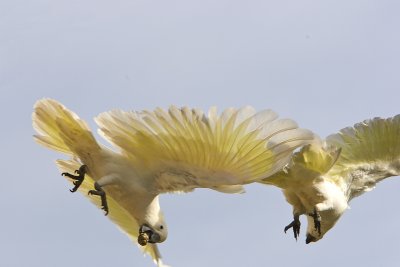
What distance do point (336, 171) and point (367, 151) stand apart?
534 millimetres

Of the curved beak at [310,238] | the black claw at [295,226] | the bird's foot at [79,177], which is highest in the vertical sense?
the bird's foot at [79,177]

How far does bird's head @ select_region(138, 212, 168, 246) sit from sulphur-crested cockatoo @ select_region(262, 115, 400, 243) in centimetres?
139

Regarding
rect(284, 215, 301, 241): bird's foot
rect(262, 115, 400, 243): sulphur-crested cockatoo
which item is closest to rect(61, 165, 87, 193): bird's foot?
rect(262, 115, 400, 243): sulphur-crested cockatoo

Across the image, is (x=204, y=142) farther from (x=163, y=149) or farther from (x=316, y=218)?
(x=316, y=218)

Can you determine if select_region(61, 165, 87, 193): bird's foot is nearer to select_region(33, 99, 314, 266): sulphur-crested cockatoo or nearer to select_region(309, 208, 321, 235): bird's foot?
select_region(33, 99, 314, 266): sulphur-crested cockatoo

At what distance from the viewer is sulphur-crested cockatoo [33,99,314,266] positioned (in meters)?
12.7

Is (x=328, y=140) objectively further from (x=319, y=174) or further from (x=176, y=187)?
(x=176, y=187)

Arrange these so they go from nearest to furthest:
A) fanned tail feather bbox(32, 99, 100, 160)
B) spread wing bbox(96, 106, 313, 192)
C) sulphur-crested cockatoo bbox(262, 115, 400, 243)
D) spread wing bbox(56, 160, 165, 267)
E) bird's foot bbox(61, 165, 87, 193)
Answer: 1. spread wing bbox(96, 106, 313, 192)
2. fanned tail feather bbox(32, 99, 100, 160)
3. bird's foot bbox(61, 165, 87, 193)
4. sulphur-crested cockatoo bbox(262, 115, 400, 243)
5. spread wing bbox(56, 160, 165, 267)

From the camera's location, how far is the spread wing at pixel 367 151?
15.0 m

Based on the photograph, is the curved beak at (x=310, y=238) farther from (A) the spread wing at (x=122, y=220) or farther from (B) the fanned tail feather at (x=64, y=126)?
(B) the fanned tail feather at (x=64, y=126)

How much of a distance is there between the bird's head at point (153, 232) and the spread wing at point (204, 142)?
2.41 ft

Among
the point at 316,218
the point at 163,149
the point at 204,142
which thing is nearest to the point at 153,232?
the point at 163,149

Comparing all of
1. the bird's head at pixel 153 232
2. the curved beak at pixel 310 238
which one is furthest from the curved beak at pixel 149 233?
the curved beak at pixel 310 238

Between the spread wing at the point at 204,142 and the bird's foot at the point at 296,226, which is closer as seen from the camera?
the spread wing at the point at 204,142
